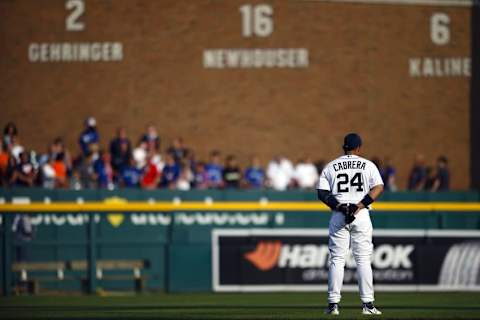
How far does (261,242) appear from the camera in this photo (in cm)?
1994

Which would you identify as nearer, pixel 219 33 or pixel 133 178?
pixel 133 178

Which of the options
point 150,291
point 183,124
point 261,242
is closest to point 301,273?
point 261,242

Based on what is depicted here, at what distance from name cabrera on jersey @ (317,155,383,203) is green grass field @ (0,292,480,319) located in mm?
1315

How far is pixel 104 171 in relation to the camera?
2488 centimetres

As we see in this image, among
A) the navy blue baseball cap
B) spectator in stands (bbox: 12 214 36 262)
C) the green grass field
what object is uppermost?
the navy blue baseball cap

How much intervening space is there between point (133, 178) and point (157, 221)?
4731 millimetres

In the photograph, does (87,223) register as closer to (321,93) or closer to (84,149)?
(84,149)

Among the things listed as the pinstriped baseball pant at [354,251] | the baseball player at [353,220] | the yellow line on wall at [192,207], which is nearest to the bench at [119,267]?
the yellow line on wall at [192,207]

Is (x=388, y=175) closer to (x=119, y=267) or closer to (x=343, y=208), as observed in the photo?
(x=119, y=267)

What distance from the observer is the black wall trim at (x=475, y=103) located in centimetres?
3266

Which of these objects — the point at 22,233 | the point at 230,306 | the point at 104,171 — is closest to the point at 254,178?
the point at 104,171

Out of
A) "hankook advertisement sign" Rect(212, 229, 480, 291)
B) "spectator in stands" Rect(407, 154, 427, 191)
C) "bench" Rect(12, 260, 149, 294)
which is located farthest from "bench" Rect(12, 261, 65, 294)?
"spectator in stands" Rect(407, 154, 427, 191)

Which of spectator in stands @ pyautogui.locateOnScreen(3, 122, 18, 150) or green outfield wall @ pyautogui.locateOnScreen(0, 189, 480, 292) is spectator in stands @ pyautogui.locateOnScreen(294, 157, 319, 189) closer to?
green outfield wall @ pyautogui.locateOnScreen(0, 189, 480, 292)

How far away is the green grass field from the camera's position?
13266 mm
